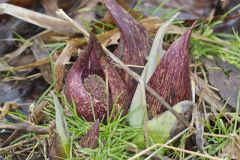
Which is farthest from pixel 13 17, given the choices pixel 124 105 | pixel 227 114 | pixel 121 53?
pixel 227 114

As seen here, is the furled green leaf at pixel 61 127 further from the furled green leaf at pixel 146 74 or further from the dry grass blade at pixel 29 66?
the dry grass blade at pixel 29 66

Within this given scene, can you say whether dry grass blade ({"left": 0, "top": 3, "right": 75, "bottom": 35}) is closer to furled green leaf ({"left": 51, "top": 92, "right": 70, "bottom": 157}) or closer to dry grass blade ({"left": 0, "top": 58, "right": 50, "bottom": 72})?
dry grass blade ({"left": 0, "top": 58, "right": 50, "bottom": 72})

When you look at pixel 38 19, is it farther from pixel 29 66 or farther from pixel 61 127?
pixel 61 127

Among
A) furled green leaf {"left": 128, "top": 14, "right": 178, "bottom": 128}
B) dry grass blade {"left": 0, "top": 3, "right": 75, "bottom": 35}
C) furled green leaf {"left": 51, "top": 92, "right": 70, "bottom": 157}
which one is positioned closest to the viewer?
furled green leaf {"left": 51, "top": 92, "right": 70, "bottom": 157}

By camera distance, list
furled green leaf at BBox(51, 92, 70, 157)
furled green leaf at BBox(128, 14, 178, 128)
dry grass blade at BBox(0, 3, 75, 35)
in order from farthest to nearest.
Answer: dry grass blade at BBox(0, 3, 75, 35)
furled green leaf at BBox(128, 14, 178, 128)
furled green leaf at BBox(51, 92, 70, 157)

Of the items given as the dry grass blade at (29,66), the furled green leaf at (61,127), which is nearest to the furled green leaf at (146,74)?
the furled green leaf at (61,127)

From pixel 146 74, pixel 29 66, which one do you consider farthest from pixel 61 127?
pixel 29 66

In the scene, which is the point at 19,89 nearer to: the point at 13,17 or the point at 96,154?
the point at 13,17

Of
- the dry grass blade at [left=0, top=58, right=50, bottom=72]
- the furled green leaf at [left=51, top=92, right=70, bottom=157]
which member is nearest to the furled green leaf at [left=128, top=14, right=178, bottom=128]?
the furled green leaf at [left=51, top=92, right=70, bottom=157]

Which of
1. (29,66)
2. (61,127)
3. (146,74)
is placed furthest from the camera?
(29,66)
